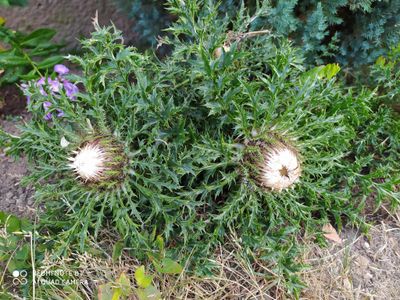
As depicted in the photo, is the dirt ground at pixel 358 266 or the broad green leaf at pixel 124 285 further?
the dirt ground at pixel 358 266

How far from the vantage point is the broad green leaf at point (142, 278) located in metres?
Answer: 1.88

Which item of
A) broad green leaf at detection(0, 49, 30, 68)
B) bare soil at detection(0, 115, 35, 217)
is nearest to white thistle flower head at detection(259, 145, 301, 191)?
bare soil at detection(0, 115, 35, 217)

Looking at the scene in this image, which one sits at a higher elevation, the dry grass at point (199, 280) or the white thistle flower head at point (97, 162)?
the white thistle flower head at point (97, 162)

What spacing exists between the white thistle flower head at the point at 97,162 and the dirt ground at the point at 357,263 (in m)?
0.61

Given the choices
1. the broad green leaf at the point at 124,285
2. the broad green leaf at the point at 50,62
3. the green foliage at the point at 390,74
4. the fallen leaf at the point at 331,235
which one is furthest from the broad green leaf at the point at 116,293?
the green foliage at the point at 390,74

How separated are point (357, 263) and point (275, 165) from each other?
0.76 metres

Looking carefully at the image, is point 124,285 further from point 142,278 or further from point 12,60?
point 12,60

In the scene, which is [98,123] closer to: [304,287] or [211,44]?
[211,44]

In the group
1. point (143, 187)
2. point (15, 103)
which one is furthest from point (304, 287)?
point (15, 103)

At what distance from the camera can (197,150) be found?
1.98 meters

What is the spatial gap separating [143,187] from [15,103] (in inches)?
56.6

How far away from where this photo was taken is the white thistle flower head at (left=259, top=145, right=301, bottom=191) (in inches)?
73.4

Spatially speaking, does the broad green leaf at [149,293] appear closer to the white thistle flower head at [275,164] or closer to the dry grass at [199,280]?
the dry grass at [199,280]

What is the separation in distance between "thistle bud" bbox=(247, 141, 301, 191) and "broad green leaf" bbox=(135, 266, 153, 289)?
53 centimetres
